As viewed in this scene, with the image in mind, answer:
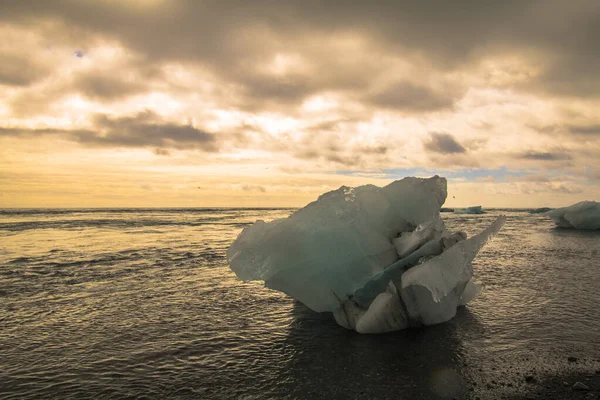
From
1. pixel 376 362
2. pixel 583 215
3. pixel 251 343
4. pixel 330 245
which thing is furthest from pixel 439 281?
pixel 583 215

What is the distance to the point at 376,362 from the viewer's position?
18.8 feet

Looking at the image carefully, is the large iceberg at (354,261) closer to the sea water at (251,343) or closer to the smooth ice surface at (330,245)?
the smooth ice surface at (330,245)

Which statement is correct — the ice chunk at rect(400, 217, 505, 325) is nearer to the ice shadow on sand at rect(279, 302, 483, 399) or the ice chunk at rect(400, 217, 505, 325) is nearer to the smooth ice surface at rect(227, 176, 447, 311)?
the ice shadow on sand at rect(279, 302, 483, 399)

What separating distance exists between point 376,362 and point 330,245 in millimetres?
2505

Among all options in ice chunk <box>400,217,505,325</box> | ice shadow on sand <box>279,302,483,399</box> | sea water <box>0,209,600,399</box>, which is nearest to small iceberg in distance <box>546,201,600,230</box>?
sea water <box>0,209,600,399</box>

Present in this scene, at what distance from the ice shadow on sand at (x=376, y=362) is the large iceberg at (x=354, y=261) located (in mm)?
399

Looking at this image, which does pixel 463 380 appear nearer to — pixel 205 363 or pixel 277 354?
pixel 277 354

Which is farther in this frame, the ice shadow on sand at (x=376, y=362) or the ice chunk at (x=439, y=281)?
Result: the ice chunk at (x=439, y=281)

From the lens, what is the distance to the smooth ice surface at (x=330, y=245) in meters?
7.43

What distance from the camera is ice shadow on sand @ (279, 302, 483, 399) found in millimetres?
4816

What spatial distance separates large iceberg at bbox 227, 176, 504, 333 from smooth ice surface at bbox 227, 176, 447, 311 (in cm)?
2

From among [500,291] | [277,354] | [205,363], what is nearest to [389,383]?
[277,354]

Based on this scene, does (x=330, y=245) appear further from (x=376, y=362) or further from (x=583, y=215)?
(x=583, y=215)

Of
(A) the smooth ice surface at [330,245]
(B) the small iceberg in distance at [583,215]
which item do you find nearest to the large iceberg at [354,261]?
(A) the smooth ice surface at [330,245]
